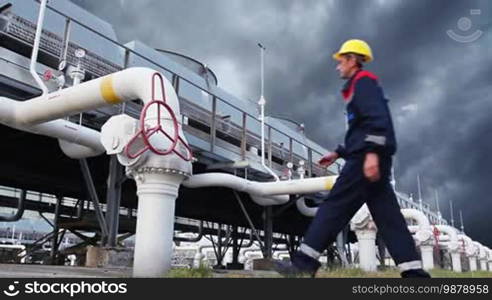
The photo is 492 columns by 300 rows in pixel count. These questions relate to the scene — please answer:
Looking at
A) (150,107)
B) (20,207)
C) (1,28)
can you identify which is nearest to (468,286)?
(150,107)

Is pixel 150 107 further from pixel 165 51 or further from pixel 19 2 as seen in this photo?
pixel 165 51

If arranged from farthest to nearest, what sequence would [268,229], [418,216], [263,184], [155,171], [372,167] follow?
[418,216]
[268,229]
[263,184]
[155,171]
[372,167]

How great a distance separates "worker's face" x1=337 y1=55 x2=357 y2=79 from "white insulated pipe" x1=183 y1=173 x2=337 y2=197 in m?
7.08

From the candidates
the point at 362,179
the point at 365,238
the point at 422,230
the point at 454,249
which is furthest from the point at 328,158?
the point at 454,249

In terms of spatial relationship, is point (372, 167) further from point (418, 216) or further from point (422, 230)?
point (422, 230)

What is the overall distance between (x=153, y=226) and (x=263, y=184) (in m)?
6.78

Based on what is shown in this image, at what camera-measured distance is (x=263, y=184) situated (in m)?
11.2

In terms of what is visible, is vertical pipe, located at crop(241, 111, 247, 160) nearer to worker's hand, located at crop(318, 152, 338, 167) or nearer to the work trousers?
worker's hand, located at crop(318, 152, 338, 167)

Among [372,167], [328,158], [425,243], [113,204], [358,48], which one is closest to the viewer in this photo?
[372,167]

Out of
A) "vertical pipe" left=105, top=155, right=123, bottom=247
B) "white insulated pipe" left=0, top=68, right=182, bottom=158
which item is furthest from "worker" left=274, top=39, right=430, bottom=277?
"vertical pipe" left=105, top=155, right=123, bottom=247

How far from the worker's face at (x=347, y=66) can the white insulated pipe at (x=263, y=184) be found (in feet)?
23.2

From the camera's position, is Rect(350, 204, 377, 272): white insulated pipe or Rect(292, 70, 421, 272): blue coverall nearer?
Rect(292, 70, 421, 272): blue coverall

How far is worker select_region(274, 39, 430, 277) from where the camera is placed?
7.91 ft

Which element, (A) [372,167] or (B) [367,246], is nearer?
(A) [372,167]
